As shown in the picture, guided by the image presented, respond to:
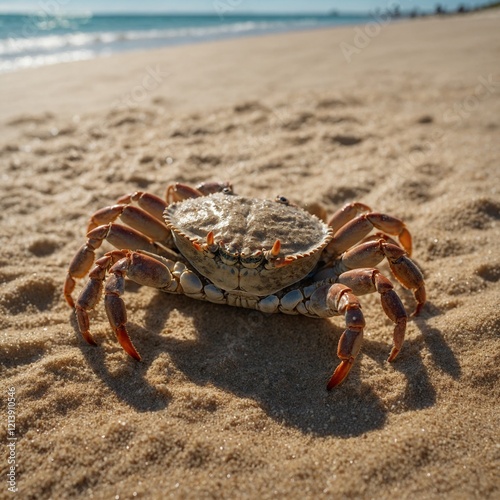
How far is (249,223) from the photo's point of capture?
10.8ft

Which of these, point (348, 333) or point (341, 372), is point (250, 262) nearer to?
point (348, 333)

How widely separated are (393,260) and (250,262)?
3.25 ft

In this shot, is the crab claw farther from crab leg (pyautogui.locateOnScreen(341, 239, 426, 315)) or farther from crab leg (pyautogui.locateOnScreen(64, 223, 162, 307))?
crab leg (pyautogui.locateOnScreen(64, 223, 162, 307))

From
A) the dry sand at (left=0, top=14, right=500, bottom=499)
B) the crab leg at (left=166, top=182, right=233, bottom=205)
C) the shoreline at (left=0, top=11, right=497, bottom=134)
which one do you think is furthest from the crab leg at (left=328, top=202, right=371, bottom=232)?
the shoreline at (left=0, top=11, right=497, bottom=134)

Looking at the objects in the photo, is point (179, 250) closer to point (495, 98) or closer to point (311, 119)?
point (311, 119)

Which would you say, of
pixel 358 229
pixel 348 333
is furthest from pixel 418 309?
pixel 348 333

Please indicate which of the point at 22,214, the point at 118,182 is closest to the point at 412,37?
the point at 118,182

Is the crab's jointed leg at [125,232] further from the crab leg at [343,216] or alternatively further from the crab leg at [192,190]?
the crab leg at [343,216]

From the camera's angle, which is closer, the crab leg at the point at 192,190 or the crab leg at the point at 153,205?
the crab leg at the point at 153,205

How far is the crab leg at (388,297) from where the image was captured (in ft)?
9.84

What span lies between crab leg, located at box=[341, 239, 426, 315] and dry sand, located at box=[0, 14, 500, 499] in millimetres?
260

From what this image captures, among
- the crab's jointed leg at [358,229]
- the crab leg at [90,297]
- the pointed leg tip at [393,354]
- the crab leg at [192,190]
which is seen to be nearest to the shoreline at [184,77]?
the crab leg at [192,190]

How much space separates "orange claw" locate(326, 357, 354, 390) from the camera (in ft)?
9.33

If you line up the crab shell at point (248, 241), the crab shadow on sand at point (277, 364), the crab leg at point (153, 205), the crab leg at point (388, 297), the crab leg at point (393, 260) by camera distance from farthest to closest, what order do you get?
the crab leg at point (153, 205) < the crab leg at point (393, 260) < the crab shell at point (248, 241) < the crab leg at point (388, 297) < the crab shadow on sand at point (277, 364)
